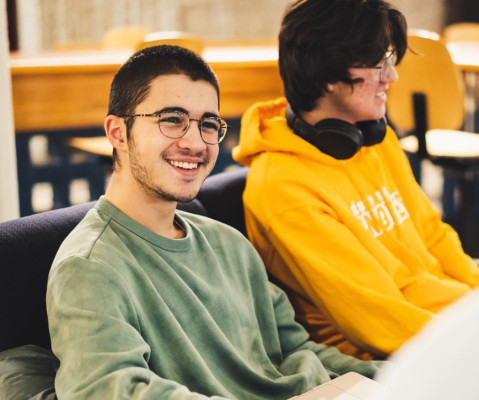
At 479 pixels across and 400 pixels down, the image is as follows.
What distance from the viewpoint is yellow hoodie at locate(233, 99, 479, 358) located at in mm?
1532

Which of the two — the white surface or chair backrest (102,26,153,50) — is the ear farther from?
chair backrest (102,26,153,50)

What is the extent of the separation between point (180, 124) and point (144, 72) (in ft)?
0.37

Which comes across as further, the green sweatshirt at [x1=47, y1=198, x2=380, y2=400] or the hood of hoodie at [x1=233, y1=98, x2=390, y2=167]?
the hood of hoodie at [x1=233, y1=98, x2=390, y2=167]

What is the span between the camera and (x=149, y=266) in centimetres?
120

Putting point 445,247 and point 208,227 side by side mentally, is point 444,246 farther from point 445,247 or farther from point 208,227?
point 208,227

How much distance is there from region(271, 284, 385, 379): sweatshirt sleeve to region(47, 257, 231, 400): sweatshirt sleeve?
0.45 metres

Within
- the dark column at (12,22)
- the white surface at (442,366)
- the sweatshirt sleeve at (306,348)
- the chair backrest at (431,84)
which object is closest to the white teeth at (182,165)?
the sweatshirt sleeve at (306,348)

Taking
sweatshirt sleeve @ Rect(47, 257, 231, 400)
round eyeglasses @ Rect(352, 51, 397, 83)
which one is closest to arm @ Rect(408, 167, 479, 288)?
round eyeglasses @ Rect(352, 51, 397, 83)

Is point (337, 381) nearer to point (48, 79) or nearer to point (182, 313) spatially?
point (182, 313)

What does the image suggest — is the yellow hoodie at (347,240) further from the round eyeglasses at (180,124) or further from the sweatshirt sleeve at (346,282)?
the round eyeglasses at (180,124)

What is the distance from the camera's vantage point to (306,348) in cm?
148

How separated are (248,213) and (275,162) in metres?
0.15

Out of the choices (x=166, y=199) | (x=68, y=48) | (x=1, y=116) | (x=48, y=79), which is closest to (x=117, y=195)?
(x=166, y=199)

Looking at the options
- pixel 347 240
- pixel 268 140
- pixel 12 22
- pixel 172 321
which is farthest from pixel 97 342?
pixel 12 22
